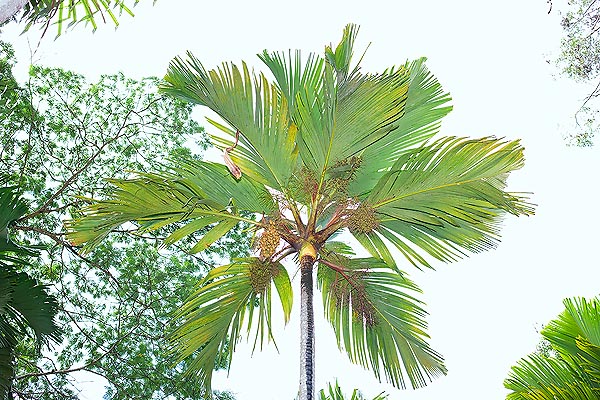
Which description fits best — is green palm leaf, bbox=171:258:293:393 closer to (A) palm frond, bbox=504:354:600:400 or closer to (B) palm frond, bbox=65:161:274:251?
(B) palm frond, bbox=65:161:274:251

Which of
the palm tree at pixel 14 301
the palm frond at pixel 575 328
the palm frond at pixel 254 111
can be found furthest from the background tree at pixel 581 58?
the palm tree at pixel 14 301

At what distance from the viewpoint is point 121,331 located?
7898 mm

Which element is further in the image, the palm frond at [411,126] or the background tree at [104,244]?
the background tree at [104,244]

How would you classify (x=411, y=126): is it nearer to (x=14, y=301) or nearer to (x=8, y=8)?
(x=14, y=301)

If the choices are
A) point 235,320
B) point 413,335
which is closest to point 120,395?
point 235,320

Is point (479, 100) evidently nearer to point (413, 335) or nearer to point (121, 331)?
point (121, 331)

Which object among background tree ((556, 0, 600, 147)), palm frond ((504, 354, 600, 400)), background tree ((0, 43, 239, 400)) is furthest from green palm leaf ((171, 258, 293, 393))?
background tree ((556, 0, 600, 147))

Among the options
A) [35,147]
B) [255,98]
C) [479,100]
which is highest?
[479,100]

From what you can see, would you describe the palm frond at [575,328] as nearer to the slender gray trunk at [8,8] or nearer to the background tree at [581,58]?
the slender gray trunk at [8,8]

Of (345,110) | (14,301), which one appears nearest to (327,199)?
(345,110)

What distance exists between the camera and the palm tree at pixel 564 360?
4480 mm

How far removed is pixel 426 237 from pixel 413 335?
24.1 inches

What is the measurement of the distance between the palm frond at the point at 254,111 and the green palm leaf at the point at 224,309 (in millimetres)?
538

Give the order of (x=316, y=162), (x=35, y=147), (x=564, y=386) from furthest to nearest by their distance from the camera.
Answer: (x=35, y=147), (x=564, y=386), (x=316, y=162)
